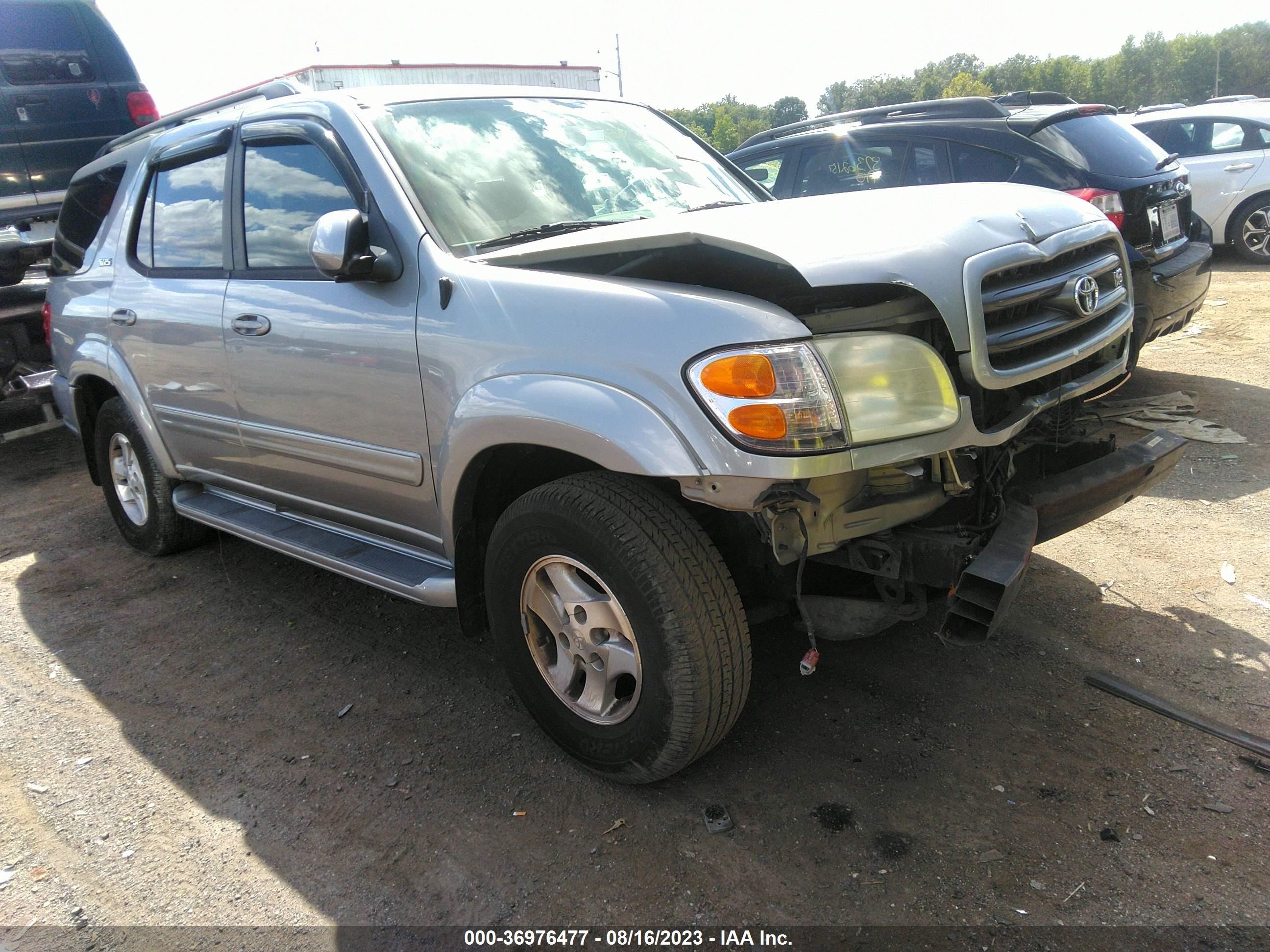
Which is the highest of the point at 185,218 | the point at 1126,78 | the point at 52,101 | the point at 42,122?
the point at 1126,78

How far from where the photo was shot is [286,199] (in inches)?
136

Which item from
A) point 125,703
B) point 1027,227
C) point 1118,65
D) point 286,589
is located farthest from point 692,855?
point 1118,65

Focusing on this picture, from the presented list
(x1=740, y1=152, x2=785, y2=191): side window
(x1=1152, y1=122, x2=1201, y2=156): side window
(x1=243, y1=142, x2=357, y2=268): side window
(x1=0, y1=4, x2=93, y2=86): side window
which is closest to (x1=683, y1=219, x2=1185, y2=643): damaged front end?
(x1=243, y1=142, x2=357, y2=268): side window

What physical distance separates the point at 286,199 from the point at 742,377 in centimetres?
219

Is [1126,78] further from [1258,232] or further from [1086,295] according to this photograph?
[1086,295]

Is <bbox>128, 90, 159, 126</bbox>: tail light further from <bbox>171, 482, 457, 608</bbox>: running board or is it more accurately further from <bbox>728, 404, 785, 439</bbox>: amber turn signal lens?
<bbox>728, 404, 785, 439</bbox>: amber turn signal lens

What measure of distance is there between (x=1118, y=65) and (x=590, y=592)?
115m

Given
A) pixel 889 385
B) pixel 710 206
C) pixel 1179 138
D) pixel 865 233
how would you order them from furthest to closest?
pixel 1179 138 → pixel 710 206 → pixel 865 233 → pixel 889 385

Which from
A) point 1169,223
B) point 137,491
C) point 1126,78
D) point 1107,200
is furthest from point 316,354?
point 1126,78

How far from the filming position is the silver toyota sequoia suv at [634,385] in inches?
89.1

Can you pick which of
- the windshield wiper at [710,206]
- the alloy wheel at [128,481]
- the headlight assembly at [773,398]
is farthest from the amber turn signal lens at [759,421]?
the alloy wheel at [128,481]

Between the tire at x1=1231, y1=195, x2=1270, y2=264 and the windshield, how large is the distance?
360 inches

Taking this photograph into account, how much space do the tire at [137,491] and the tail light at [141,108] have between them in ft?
14.5

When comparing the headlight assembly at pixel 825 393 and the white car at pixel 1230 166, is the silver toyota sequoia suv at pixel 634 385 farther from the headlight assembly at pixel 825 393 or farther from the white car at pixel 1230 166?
the white car at pixel 1230 166
